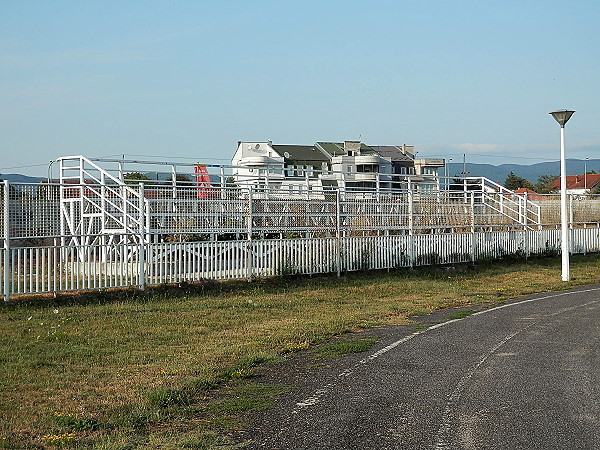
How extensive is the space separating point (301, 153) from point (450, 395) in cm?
10550

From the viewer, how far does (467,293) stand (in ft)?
69.4

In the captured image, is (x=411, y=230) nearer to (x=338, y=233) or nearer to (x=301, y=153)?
(x=338, y=233)

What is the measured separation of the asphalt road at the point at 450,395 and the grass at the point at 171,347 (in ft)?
1.87

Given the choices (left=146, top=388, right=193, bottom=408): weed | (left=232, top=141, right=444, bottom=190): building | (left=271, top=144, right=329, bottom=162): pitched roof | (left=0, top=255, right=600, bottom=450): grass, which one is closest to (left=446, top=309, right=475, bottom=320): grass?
(left=0, top=255, right=600, bottom=450): grass

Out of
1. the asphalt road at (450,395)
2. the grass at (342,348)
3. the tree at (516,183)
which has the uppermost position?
the tree at (516,183)

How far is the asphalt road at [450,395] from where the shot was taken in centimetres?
694

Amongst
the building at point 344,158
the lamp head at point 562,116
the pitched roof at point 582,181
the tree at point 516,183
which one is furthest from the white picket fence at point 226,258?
the pitched roof at point 582,181

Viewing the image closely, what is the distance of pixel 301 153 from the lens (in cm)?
11344

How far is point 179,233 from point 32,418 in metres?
13.4

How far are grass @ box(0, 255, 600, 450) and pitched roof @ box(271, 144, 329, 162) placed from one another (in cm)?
8780

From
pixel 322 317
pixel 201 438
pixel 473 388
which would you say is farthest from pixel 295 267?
pixel 201 438

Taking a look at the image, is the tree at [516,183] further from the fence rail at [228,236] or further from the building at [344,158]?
the fence rail at [228,236]

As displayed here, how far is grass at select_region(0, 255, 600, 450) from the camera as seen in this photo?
7.50 m

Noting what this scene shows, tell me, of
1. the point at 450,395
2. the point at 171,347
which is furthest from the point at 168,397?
the point at 171,347
